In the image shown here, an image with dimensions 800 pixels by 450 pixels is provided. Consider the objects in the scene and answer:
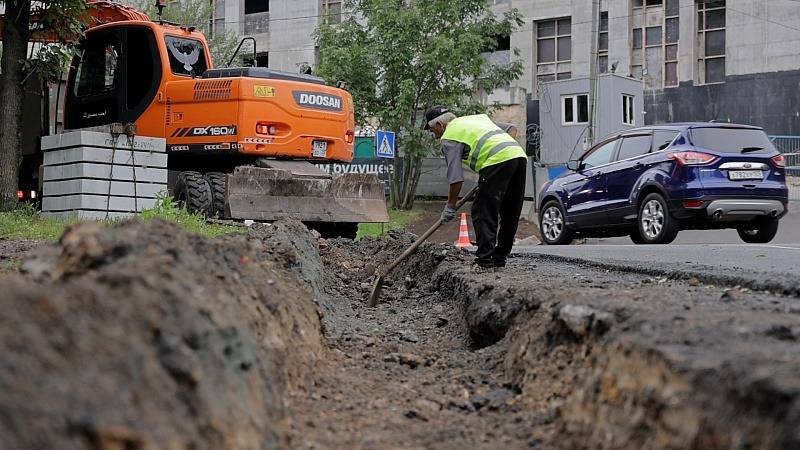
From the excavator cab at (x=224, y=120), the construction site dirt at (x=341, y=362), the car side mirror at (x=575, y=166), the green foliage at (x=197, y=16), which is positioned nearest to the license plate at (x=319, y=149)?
the excavator cab at (x=224, y=120)

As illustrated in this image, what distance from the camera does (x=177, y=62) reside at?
1336cm

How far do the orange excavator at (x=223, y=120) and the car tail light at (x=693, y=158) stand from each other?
4039 millimetres

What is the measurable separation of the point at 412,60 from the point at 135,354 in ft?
86.0

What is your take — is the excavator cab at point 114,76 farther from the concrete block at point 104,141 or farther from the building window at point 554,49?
the building window at point 554,49

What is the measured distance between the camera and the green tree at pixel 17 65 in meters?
13.5

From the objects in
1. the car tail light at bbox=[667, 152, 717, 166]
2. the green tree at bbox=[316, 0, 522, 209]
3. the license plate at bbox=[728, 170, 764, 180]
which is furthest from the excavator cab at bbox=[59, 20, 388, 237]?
the green tree at bbox=[316, 0, 522, 209]

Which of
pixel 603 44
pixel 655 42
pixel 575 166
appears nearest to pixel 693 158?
pixel 575 166

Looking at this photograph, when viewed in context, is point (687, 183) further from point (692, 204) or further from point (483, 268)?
point (483, 268)

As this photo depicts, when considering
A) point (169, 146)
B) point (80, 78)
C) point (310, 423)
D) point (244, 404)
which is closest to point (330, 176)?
point (169, 146)

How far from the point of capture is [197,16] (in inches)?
1379

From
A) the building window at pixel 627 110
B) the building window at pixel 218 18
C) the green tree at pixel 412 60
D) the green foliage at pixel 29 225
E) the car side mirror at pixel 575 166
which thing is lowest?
the green foliage at pixel 29 225

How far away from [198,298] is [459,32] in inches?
1001

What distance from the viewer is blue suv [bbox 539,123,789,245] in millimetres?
12961

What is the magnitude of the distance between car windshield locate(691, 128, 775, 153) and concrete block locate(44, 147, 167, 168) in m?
7.02
